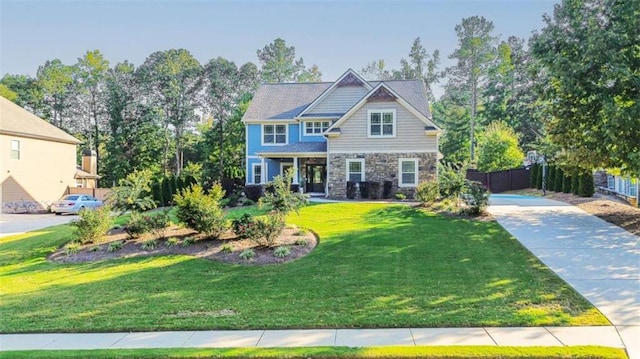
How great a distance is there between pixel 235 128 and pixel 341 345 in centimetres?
3600

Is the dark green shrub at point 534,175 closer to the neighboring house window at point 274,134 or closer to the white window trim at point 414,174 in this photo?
the white window trim at point 414,174

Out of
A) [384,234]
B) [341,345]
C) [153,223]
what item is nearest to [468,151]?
[384,234]

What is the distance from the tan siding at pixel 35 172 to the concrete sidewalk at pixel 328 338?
24.4 meters

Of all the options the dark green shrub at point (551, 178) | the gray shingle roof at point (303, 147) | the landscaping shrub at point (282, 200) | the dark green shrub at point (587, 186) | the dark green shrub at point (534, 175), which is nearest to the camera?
the landscaping shrub at point (282, 200)

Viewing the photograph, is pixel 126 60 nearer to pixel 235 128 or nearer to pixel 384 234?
pixel 235 128

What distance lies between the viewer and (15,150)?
25.7m

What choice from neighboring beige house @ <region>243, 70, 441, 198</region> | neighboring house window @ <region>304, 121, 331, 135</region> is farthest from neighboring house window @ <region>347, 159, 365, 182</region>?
neighboring house window @ <region>304, 121, 331, 135</region>

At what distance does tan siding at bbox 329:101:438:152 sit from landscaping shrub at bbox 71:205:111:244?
12.5 m

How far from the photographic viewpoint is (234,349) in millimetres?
5043

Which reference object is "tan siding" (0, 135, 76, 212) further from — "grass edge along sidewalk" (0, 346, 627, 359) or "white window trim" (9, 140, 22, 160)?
"grass edge along sidewalk" (0, 346, 627, 359)

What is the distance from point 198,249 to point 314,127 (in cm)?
1610

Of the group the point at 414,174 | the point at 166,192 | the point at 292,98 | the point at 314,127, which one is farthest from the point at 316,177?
the point at 166,192

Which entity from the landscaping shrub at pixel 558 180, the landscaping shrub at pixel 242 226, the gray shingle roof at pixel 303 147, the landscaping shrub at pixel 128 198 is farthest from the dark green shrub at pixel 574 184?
the landscaping shrub at pixel 128 198

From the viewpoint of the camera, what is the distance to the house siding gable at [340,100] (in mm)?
24969
